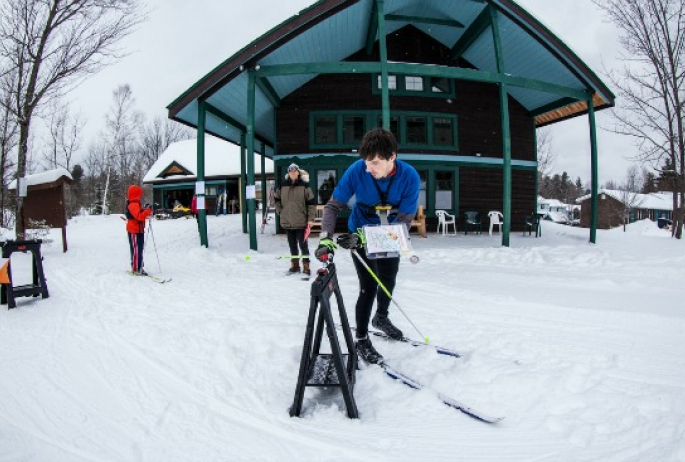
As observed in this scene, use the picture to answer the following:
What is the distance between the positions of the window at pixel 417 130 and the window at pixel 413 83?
1.05 metres

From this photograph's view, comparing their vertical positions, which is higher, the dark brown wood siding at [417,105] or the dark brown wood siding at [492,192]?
the dark brown wood siding at [417,105]

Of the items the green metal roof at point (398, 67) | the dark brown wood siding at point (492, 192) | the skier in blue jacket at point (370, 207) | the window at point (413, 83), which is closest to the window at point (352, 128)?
the green metal roof at point (398, 67)

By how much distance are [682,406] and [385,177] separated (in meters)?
2.25

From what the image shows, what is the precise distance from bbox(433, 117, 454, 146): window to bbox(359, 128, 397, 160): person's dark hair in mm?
10780

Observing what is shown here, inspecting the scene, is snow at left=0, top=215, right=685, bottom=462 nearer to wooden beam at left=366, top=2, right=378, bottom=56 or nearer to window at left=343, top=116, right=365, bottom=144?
window at left=343, top=116, right=365, bottom=144

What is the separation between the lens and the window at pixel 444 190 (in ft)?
41.9

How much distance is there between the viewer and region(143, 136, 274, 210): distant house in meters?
24.7

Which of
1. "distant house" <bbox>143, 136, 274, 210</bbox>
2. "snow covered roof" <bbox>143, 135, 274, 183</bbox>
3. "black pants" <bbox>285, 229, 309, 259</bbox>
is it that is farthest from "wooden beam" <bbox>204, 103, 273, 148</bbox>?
"snow covered roof" <bbox>143, 135, 274, 183</bbox>

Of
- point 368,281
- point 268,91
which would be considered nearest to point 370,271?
point 368,281

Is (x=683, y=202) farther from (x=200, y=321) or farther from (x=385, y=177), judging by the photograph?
(x=200, y=321)

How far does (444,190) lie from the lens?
42.0ft

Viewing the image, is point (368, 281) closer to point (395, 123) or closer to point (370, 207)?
point (370, 207)

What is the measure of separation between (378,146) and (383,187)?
1.23 ft

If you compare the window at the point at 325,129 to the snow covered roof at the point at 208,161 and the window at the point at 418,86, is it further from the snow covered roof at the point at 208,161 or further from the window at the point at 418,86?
the snow covered roof at the point at 208,161
